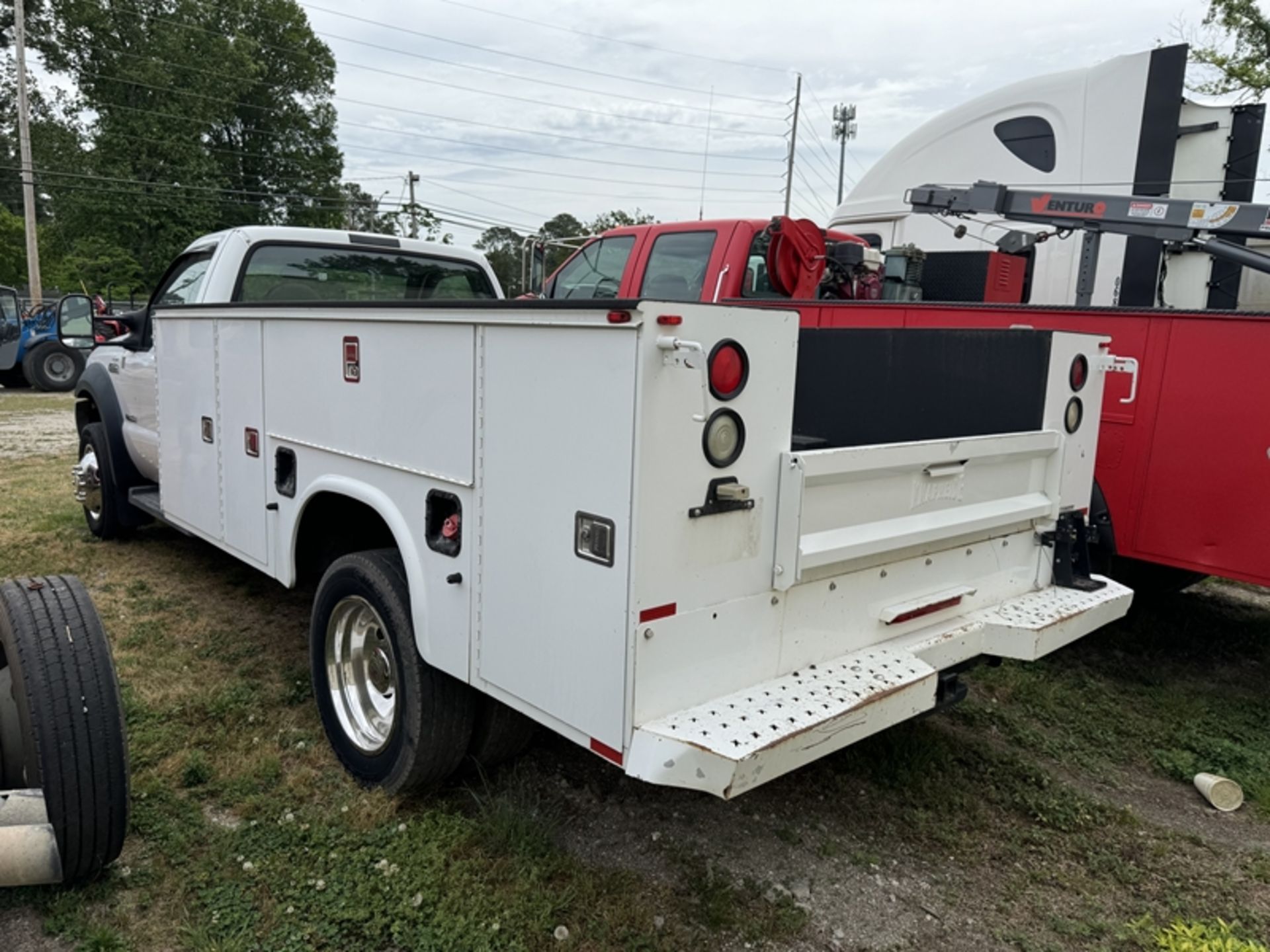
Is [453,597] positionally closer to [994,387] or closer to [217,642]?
[994,387]

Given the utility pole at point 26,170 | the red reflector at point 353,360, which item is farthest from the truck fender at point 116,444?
the utility pole at point 26,170

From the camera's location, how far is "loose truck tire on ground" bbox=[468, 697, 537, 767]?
3.02 meters

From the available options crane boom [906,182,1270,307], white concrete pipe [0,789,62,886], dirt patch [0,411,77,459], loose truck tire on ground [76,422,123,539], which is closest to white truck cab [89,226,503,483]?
loose truck tire on ground [76,422,123,539]

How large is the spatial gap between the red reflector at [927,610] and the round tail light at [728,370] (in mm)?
1027

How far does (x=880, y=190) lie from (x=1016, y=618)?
6804 mm

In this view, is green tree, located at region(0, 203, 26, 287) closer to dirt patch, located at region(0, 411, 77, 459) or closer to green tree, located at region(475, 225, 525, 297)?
Answer: green tree, located at region(475, 225, 525, 297)

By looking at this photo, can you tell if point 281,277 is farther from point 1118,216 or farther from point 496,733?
point 1118,216

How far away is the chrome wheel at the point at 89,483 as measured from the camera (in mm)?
6180

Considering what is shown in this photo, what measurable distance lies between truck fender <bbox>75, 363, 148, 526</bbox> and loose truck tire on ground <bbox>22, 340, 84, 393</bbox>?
14.9 m

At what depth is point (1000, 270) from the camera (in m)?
7.19

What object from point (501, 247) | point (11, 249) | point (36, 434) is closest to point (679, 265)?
point (36, 434)

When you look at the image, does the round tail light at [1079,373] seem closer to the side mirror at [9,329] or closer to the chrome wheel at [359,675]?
the chrome wheel at [359,675]

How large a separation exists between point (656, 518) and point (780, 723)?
601 millimetres

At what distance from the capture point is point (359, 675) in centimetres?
337
